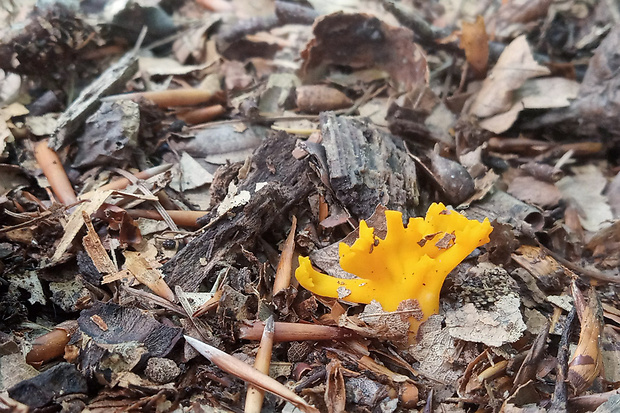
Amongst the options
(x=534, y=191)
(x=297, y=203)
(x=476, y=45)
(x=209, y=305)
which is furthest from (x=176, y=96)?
(x=534, y=191)

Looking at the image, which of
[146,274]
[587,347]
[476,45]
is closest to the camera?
[587,347]

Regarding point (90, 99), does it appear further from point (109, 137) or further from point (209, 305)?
point (209, 305)

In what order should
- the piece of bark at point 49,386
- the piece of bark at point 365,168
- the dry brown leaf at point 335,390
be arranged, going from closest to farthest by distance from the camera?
the piece of bark at point 49,386 → the dry brown leaf at point 335,390 → the piece of bark at point 365,168

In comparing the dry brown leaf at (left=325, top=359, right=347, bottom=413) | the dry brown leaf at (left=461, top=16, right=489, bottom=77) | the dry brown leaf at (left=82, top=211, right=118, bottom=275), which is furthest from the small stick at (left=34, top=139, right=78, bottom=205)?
the dry brown leaf at (left=461, top=16, right=489, bottom=77)

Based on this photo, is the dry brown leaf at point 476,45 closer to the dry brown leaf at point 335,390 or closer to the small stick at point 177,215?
the small stick at point 177,215

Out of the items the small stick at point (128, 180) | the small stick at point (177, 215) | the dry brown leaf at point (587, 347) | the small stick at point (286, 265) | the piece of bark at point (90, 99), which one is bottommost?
the dry brown leaf at point (587, 347)

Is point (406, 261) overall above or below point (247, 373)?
above

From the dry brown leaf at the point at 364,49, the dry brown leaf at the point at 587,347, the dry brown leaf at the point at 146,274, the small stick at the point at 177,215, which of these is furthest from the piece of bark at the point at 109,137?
the dry brown leaf at the point at 587,347
